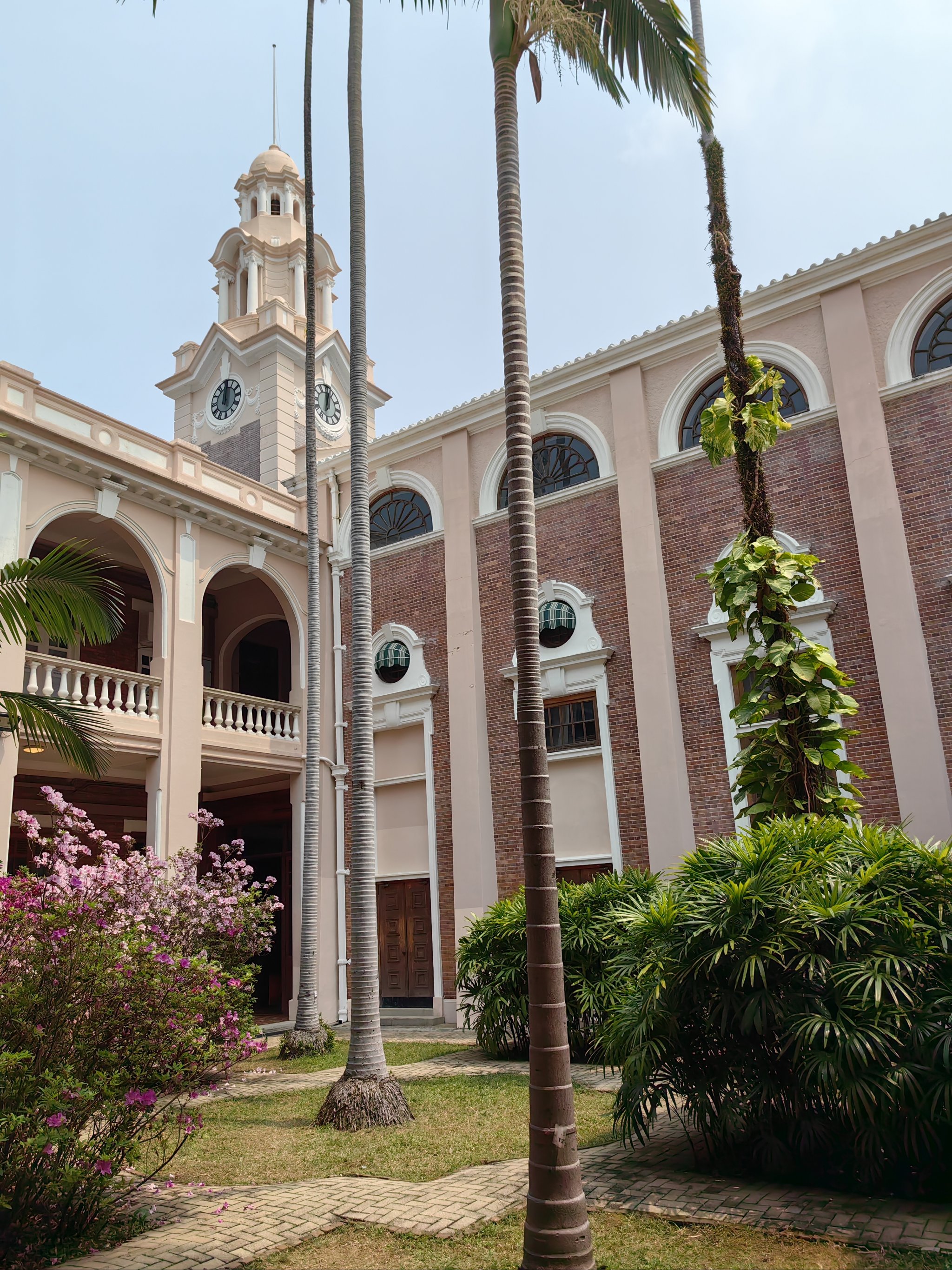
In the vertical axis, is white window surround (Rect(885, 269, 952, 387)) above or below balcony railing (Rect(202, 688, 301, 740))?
above

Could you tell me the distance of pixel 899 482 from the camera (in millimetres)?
13641

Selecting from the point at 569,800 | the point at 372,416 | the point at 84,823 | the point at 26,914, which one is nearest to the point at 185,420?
the point at 372,416

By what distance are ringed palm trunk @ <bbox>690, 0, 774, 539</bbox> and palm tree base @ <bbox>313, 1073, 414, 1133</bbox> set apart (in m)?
6.35

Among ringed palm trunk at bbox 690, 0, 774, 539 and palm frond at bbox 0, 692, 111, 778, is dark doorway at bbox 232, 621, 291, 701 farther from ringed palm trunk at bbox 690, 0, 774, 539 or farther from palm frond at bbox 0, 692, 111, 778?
ringed palm trunk at bbox 690, 0, 774, 539

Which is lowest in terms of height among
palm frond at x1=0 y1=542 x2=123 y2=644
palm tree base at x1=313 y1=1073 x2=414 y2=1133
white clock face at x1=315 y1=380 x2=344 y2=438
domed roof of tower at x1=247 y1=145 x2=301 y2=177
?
palm tree base at x1=313 y1=1073 x2=414 y2=1133

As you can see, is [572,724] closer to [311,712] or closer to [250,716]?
[311,712]

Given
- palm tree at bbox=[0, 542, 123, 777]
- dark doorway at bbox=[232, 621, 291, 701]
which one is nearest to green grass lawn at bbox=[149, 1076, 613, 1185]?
palm tree at bbox=[0, 542, 123, 777]

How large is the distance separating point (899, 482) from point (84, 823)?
11.7m

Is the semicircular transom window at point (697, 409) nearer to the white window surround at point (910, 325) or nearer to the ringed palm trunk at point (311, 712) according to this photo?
the white window surround at point (910, 325)

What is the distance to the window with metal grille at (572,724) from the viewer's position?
15898 mm

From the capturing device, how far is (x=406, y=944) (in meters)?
17.4

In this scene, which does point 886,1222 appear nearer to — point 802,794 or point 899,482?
point 802,794

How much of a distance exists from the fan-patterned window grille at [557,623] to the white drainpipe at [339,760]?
454 cm

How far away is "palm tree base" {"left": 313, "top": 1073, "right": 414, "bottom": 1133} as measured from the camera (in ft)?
27.8
